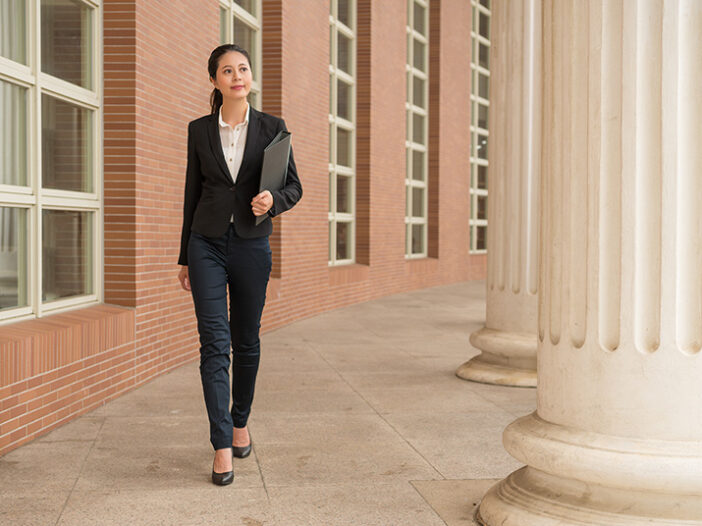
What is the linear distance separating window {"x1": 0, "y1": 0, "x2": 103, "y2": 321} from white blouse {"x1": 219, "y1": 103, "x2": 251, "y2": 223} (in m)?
1.41

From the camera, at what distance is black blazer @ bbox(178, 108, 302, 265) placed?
14.5 feet

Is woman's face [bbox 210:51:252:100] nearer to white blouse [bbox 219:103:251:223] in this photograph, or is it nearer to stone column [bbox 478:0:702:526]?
white blouse [bbox 219:103:251:223]

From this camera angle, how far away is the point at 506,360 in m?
7.28

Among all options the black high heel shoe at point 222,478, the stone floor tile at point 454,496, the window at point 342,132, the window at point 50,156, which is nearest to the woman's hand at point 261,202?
the black high heel shoe at point 222,478

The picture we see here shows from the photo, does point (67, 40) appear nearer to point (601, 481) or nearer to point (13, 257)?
point (13, 257)

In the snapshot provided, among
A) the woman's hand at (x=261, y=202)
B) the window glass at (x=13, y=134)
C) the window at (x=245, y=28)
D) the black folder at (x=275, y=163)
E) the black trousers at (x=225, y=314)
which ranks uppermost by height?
the window at (x=245, y=28)

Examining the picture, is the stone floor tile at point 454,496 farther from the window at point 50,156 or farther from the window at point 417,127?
the window at point 417,127

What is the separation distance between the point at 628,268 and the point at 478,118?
19.5 metres

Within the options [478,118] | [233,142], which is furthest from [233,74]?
[478,118]

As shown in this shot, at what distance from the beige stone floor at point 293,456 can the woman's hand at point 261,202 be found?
117 cm

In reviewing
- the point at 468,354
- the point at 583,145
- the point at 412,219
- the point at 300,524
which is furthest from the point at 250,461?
the point at 412,219

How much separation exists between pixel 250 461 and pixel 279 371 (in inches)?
121

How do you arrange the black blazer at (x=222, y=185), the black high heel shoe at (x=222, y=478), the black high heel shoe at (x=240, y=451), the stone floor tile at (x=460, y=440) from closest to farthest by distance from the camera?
1. the black high heel shoe at (x=222, y=478)
2. the black blazer at (x=222, y=185)
3. the stone floor tile at (x=460, y=440)
4. the black high heel shoe at (x=240, y=451)

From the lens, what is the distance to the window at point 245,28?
30.9 feet
